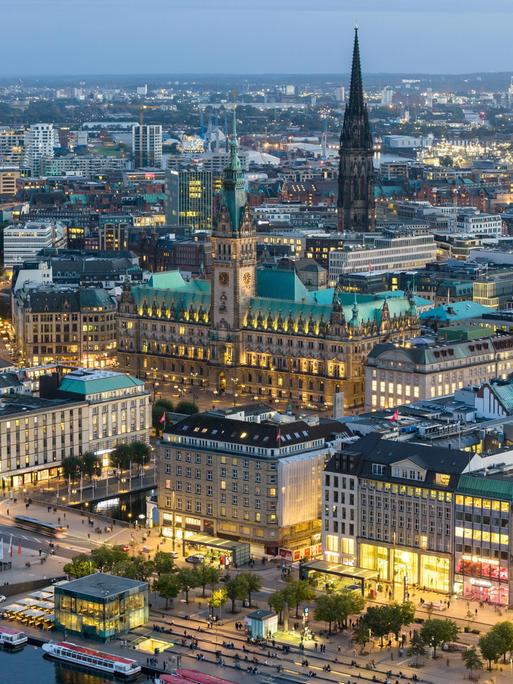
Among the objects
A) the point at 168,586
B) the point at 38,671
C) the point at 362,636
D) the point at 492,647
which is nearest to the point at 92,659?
the point at 38,671

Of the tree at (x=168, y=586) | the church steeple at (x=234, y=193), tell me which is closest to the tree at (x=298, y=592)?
the tree at (x=168, y=586)

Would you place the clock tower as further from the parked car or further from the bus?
the parked car

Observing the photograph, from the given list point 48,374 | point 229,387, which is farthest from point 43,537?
point 229,387

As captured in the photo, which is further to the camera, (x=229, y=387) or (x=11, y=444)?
(x=229, y=387)

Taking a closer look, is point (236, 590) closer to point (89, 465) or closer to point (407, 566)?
point (407, 566)

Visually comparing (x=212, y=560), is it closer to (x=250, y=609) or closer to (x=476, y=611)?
(x=250, y=609)

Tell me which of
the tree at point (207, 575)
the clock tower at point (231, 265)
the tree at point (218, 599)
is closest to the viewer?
the tree at point (218, 599)

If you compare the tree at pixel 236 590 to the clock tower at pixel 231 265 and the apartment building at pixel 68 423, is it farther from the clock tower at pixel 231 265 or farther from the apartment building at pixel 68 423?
the clock tower at pixel 231 265
